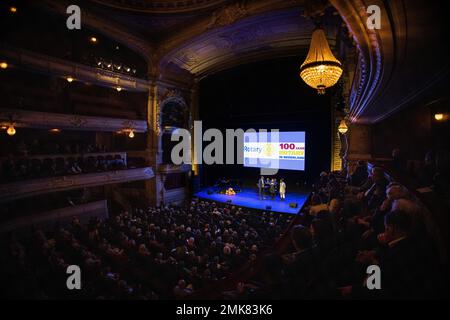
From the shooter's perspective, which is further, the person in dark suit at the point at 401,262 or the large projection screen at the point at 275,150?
the large projection screen at the point at 275,150

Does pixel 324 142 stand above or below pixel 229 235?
above

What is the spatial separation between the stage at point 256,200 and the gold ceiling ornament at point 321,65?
857 centimetres

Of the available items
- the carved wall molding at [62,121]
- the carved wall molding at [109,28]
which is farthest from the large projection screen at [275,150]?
the carved wall molding at [109,28]

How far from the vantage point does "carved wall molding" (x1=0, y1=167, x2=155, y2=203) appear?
30.6ft

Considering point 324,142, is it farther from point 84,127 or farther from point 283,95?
point 84,127

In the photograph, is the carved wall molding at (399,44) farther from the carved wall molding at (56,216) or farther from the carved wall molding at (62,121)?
the carved wall molding at (56,216)

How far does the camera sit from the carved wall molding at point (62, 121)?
9517mm

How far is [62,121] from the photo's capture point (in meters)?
11.3

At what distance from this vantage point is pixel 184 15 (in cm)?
1247

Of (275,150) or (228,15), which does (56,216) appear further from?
(275,150)

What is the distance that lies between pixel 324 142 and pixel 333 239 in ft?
45.9

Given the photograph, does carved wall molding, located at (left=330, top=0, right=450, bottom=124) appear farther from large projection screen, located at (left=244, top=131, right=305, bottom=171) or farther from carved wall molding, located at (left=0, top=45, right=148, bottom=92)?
carved wall molding, located at (left=0, top=45, right=148, bottom=92)

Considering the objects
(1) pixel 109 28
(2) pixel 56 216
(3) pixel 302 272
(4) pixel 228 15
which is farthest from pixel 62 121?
(3) pixel 302 272

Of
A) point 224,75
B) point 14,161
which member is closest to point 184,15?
point 224,75
